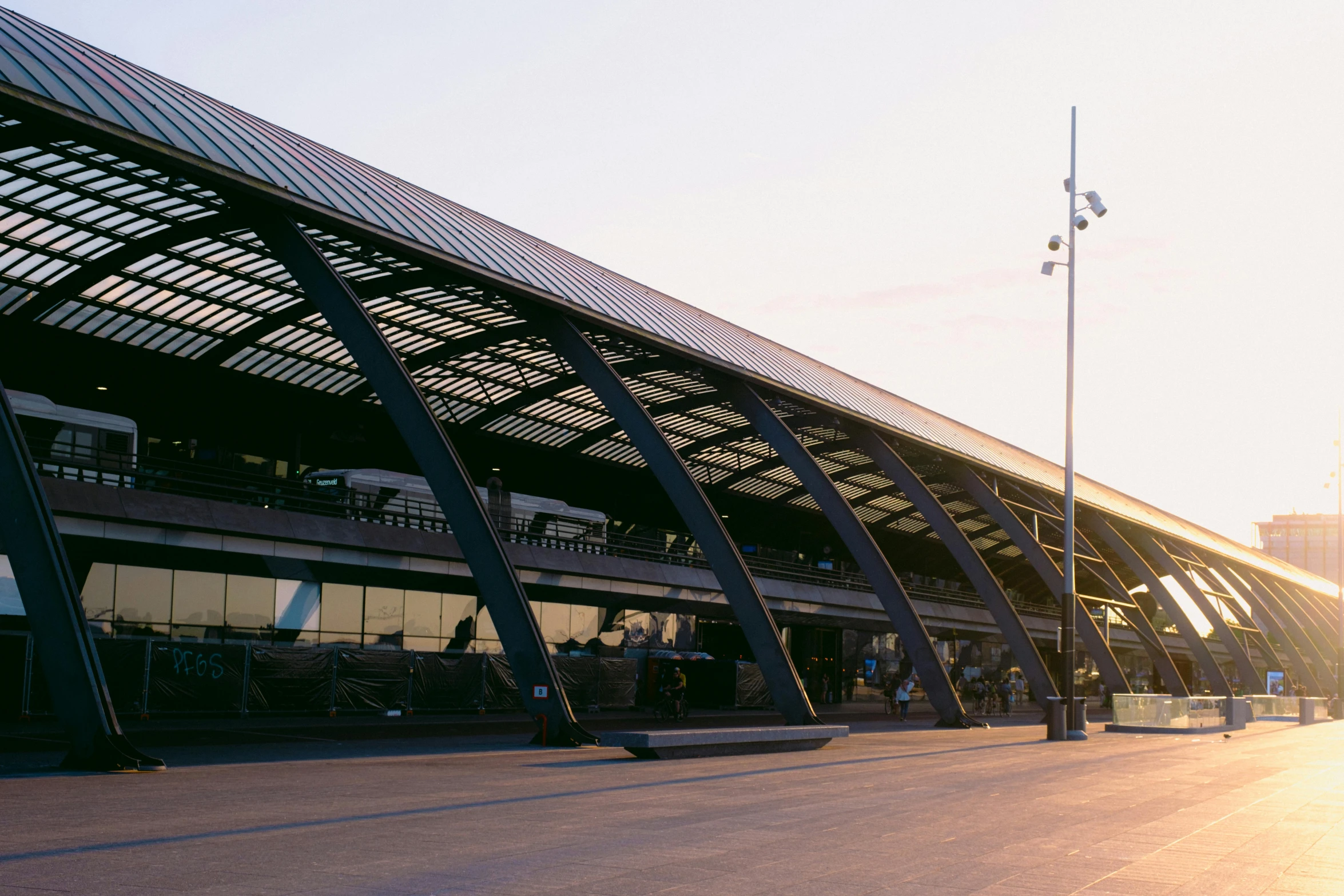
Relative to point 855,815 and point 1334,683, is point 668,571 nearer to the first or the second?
point 855,815

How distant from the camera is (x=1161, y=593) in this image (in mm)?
53656

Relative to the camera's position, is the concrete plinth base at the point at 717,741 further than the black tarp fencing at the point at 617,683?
No

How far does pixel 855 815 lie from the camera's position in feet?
40.2

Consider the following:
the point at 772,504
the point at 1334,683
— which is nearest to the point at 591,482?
the point at 772,504

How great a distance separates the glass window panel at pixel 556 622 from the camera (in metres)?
43.7

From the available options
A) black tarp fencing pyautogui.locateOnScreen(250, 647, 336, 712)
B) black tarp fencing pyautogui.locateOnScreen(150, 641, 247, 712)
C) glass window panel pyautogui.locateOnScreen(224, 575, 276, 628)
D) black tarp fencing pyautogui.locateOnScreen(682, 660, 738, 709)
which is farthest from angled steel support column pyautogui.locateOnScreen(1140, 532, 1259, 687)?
black tarp fencing pyautogui.locateOnScreen(150, 641, 247, 712)

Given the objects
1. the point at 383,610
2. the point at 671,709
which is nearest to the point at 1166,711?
the point at 671,709

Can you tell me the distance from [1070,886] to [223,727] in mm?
20456

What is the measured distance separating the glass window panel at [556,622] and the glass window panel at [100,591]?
16226mm

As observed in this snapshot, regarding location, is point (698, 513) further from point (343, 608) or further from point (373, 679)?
point (343, 608)

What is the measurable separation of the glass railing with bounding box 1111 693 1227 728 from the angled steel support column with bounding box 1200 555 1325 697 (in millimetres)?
29869

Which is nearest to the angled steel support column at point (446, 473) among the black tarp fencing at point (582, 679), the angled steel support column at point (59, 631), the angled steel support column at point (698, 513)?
the angled steel support column at point (698, 513)

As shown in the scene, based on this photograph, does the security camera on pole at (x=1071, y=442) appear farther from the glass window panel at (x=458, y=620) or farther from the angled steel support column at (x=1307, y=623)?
the angled steel support column at (x=1307, y=623)

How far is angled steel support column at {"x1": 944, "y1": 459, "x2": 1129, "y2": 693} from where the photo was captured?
41.7 meters
